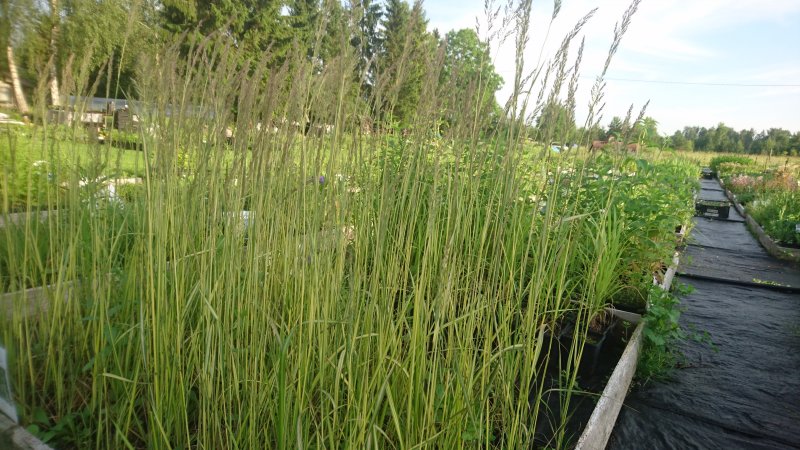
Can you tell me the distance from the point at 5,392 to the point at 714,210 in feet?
32.9

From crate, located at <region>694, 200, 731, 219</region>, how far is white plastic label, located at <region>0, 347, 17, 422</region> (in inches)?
373

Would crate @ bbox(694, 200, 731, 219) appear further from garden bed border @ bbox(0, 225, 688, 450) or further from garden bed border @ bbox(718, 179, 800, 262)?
garden bed border @ bbox(0, 225, 688, 450)

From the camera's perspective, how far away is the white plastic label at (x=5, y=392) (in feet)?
3.95

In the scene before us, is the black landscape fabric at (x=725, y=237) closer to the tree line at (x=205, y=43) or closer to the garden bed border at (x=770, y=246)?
the garden bed border at (x=770, y=246)

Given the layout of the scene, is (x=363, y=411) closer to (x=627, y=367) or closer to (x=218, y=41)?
(x=218, y=41)

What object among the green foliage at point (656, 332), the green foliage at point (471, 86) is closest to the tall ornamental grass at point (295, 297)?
the green foliage at point (471, 86)

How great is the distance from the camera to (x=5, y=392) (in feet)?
4.14

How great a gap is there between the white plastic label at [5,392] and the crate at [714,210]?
9471 mm

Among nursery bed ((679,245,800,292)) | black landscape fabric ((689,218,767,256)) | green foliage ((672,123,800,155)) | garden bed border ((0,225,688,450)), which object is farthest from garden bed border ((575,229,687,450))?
green foliage ((672,123,800,155))

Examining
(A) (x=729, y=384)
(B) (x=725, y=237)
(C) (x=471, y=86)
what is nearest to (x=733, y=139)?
(B) (x=725, y=237)

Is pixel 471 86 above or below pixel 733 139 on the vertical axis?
below

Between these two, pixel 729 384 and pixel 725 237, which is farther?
pixel 725 237

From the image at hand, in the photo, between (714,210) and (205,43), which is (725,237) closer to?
(714,210)

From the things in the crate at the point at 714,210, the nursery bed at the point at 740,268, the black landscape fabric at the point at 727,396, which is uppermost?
the crate at the point at 714,210
